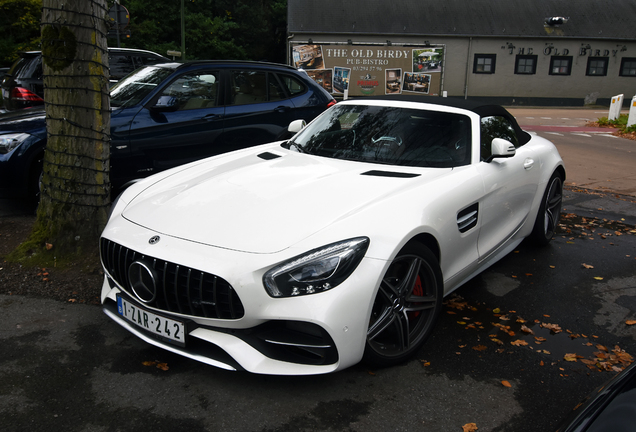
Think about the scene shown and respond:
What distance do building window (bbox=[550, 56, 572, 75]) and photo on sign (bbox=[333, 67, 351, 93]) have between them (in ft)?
41.8

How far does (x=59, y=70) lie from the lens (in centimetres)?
404

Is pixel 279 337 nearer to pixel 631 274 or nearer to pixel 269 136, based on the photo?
pixel 631 274

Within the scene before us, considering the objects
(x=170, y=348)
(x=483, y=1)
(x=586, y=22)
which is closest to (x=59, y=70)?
(x=170, y=348)

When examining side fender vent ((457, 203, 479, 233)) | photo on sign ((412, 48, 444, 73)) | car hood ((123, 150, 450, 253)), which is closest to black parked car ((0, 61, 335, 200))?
car hood ((123, 150, 450, 253))

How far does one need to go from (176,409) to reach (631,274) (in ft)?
12.5

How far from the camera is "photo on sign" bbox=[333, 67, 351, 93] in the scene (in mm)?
30878

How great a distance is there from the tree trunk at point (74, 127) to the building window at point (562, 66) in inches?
1320

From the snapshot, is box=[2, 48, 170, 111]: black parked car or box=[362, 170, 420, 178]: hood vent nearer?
box=[362, 170, 420, 178]: hood vent

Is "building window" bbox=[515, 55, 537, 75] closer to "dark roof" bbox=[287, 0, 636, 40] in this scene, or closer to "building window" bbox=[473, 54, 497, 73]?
"dark roof" bbox=[287, 0, 636, 40]

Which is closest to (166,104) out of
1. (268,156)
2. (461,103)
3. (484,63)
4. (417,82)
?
(268,156)

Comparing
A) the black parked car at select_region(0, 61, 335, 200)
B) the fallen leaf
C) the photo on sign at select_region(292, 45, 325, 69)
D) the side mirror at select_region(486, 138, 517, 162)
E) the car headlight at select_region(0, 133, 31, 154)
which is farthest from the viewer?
the photo on sign at select_region(292, 45, 325, 69)

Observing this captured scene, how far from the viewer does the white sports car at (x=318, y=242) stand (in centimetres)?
249

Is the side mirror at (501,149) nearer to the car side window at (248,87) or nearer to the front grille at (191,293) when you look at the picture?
the front grille at (191,293)

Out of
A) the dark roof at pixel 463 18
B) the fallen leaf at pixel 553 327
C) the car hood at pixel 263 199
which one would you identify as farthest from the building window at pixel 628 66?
the car hood at pixel 263 199
